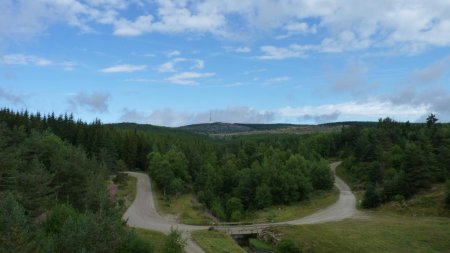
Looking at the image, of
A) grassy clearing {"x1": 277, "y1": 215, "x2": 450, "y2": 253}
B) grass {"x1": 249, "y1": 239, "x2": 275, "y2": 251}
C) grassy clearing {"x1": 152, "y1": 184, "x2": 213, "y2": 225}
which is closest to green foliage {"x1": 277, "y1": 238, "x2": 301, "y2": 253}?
grassy clearing {"x1": 277, "y1": 215, "x2": 450, "y2": 253}

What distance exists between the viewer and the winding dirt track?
6265 centimetres

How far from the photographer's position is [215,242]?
54.6 meters

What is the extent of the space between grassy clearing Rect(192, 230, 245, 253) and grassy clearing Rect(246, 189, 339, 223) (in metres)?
18.0

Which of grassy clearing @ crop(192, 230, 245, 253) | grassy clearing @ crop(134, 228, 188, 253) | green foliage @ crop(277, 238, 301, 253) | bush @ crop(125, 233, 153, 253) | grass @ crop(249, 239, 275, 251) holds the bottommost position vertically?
grass @ crop(249, 239, 275, 251)

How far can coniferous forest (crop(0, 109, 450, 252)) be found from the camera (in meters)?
31.5

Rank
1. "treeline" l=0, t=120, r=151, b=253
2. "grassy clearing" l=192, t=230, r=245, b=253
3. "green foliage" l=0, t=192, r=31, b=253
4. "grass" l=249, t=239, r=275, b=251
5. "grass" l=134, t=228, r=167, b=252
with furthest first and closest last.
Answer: "grass" l=249, t=239, r=275, b=251 → "grassy clearing" l=192, t=230, r=245, b=253 → "grass" l=134, t=228, r=167, b=252 → "treeline" l=0, t=120, r=151, b=253 → "green foliage" l=0, t=192, r=31, b=253

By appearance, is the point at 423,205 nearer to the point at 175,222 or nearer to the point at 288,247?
the point at 288,247

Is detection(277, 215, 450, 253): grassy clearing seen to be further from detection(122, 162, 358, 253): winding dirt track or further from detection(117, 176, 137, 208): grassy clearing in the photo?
detection(117, 176, 137, 208): grassy clearing

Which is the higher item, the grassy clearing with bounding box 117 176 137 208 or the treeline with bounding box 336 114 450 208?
the treeline with bounding box 336 114 450 208

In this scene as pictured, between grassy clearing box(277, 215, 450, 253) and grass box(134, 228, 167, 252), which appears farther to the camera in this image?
grassy clearing box(277, 215, 450, 253)

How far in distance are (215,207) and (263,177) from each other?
1441 cm

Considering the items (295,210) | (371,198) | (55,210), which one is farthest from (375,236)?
(55,210)

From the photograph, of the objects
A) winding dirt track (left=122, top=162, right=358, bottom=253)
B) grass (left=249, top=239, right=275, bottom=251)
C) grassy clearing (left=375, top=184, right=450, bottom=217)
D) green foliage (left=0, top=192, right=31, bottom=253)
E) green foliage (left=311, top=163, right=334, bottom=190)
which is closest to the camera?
green foliage (left=0, top=192, right=31, bottom=253)

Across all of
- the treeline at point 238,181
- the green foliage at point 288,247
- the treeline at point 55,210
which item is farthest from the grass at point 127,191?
the green foliage at point 288,247
